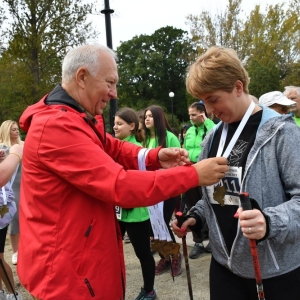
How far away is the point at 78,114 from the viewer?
1910 millimetres

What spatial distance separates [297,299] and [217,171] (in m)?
0.82

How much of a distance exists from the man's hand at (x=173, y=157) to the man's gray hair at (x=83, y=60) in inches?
30.5

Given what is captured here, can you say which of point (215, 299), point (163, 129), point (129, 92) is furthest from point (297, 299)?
point (129, 92)

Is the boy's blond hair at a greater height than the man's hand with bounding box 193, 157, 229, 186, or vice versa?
the boy's blond hair

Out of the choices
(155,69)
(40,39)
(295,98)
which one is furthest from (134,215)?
(155,69)

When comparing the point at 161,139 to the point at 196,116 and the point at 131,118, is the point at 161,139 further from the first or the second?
the point at 196,116

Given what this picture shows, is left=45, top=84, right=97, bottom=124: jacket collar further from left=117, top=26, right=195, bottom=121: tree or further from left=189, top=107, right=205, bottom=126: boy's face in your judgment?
left=117, top=26, right=195, bottom=121: tree

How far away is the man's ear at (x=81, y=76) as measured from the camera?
6.51ft

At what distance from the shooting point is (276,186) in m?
1.85

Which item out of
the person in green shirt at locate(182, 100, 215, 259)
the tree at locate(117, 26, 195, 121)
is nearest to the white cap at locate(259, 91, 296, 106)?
the person in green shirt at locate(182, 100, 215, 259)

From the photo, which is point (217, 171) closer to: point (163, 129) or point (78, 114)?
point (78, 114)

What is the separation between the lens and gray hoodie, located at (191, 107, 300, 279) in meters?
1.76

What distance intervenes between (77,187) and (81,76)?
24.8 inches

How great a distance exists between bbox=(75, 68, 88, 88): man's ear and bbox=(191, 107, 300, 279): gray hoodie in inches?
39.0
